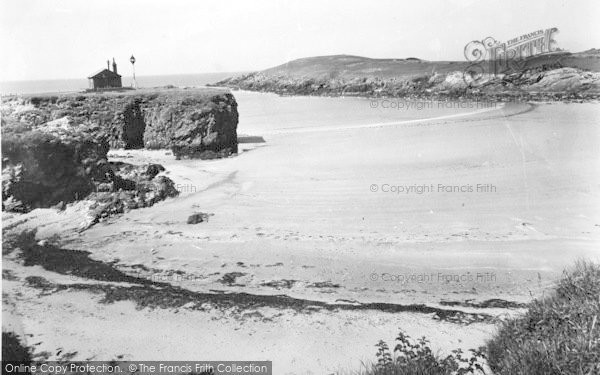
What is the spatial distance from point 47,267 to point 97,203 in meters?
3.18

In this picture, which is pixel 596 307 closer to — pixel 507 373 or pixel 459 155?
pixel 507 373

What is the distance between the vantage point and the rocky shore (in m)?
12.0

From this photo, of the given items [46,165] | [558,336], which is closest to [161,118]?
[46,165]

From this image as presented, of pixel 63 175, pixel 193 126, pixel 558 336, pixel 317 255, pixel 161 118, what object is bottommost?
pixel 317 255

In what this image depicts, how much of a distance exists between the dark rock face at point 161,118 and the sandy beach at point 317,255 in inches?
61.6

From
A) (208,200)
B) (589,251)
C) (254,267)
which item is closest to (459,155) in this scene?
(589,251)

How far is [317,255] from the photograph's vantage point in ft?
31.1

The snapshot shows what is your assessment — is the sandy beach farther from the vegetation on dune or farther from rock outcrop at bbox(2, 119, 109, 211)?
rock outcrop at bbox(2, 119, 109, 211)

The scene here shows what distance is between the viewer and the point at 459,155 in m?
17.0

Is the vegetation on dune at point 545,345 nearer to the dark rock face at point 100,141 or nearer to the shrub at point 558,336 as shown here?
the shrub at point 558,336

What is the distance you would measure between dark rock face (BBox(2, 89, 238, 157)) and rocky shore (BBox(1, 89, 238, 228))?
0.12 feet

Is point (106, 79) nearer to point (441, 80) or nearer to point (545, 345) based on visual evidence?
point (545, 345)

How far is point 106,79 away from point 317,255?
24.5m

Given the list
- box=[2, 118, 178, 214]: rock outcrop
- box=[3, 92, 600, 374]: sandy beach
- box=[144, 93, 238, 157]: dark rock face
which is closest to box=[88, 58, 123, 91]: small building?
box=[144, 93, 238, 157]: dark rock face
